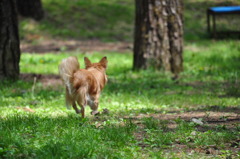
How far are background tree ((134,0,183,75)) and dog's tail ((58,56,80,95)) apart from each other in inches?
231

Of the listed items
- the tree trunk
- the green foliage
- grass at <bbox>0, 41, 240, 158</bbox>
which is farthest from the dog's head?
the tree trunk

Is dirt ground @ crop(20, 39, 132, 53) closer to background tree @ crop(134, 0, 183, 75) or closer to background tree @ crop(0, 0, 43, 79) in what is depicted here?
background tree @ crop(134, 0, 183, 75)

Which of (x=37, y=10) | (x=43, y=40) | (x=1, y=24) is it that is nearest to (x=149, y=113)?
(x=1, y=24)

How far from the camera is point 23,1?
810 inches

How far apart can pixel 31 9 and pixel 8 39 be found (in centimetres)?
1151

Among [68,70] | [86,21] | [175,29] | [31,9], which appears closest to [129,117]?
[68,70]

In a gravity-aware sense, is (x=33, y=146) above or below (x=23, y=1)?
below

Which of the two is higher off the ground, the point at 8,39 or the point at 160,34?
the point at 8,39

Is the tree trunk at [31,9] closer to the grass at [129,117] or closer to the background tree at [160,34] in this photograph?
the grass at [129,117]

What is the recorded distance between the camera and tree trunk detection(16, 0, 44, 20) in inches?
817

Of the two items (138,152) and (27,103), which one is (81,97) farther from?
(27,103)

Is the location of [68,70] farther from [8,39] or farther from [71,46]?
[71,46]

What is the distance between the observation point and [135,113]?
709 cm

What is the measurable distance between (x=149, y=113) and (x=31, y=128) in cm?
232
